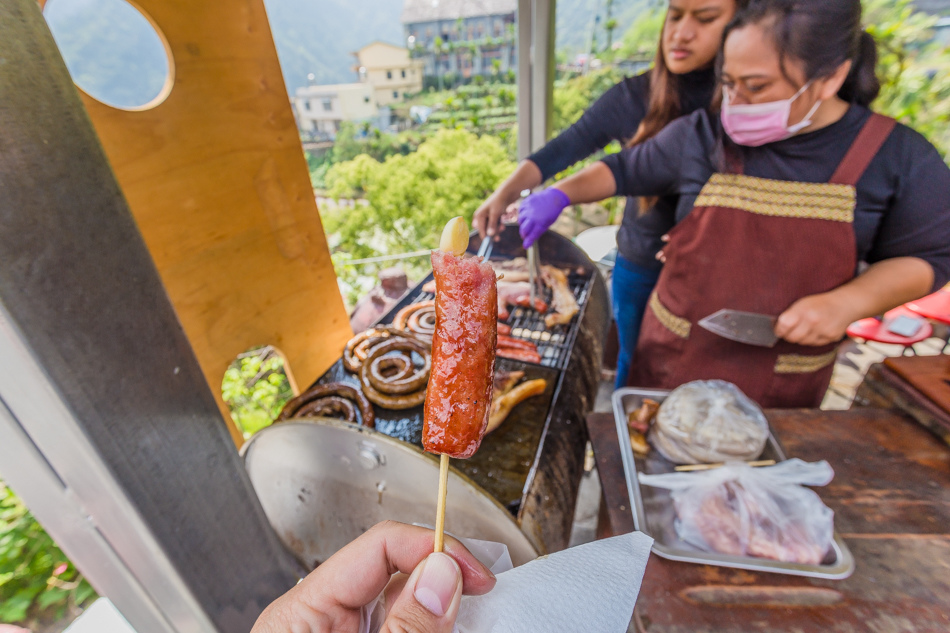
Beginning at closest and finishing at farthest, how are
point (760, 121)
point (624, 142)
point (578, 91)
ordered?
point (760, 121) → point (624, 142) → point (578, 91)

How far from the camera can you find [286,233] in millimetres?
3176

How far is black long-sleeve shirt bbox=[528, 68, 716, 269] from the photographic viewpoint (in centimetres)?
337

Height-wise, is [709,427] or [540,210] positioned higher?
[540,210]

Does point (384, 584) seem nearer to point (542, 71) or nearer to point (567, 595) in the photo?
point (567, 595)

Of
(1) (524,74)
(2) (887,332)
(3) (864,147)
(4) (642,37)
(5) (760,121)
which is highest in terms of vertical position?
(4) (642,37)

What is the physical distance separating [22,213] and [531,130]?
4874 millimetres

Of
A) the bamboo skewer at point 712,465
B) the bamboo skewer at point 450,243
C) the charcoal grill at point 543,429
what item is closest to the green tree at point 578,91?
the charcoal grill at point 543,429

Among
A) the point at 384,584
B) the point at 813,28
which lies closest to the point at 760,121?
the point at 813,28

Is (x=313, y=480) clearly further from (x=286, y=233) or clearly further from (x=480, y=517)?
(x=286, y=233)

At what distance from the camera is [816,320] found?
2.25 m

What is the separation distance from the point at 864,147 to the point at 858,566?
1977 mm

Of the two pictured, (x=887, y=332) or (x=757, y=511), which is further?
(x=887, y=332)

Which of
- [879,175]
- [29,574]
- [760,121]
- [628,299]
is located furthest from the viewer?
[628,299]

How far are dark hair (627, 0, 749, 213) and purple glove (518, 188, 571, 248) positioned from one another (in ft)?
2.38
